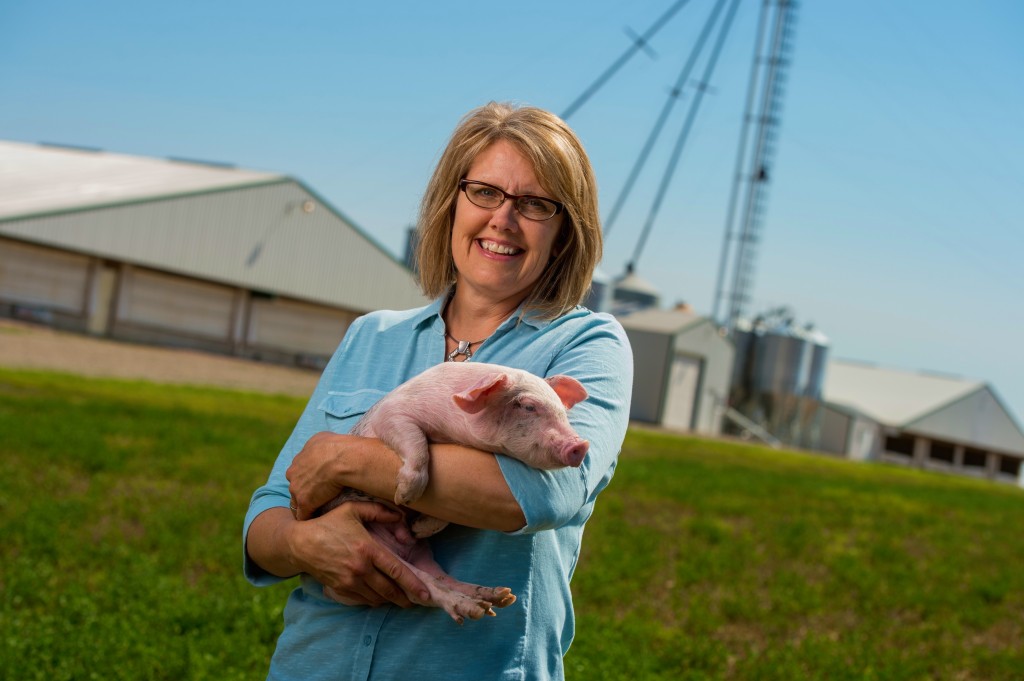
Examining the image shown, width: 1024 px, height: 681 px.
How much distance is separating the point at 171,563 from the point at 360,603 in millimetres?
5050

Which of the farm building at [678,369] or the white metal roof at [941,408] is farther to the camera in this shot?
the white metal roof at [941,408]

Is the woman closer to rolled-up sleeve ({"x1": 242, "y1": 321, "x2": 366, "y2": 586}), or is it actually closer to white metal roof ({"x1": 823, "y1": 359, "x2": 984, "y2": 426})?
rolled-up sleeve ({"x1": 242, "y1": 321, "x2": 366, "y2": 586})

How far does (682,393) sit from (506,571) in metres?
31.2

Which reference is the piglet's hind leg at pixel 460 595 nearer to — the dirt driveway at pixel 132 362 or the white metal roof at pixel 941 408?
the dirt driveway at pixel 132 362

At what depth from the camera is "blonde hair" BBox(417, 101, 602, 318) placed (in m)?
2.28

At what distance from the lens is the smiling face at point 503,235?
2.31 m

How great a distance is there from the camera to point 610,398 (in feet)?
7.18

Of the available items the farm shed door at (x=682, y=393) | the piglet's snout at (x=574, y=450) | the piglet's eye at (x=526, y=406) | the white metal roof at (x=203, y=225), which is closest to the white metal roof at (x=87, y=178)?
the white metal roof at (x=203, y=225)

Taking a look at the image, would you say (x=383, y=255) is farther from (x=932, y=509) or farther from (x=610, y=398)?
(x=610, y=398)

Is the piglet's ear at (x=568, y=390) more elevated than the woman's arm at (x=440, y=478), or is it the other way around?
the piglet's ear at (x=568, y=390)

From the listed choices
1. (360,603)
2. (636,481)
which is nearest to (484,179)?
(360,603)

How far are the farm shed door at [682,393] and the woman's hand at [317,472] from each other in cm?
3014

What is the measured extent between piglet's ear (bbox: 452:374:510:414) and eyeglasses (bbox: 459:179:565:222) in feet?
1.73

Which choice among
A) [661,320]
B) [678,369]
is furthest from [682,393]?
[661,320]
